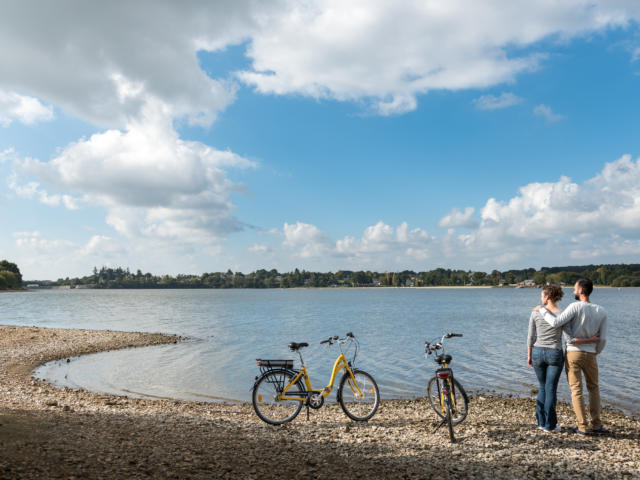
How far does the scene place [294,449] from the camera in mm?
7621

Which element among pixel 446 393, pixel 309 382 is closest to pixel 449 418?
pixel 446 393

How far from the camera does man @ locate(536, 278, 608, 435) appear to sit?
26.1 ft

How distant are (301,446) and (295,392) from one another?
165 centimetres

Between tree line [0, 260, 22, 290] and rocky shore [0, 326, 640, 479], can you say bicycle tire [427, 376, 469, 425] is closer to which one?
rocky shore [0, 326, 640, 479]

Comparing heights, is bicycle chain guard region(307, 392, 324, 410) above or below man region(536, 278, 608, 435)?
below

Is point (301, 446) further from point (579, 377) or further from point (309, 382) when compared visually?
point (579, 377)

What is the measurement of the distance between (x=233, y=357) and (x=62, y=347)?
33.7 ft

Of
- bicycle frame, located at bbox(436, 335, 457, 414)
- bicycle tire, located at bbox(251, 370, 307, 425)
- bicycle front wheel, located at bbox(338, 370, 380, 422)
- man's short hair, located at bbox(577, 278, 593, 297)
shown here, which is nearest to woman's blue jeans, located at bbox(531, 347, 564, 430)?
man's short hair, located at bbox(577, 278, 593, 297)

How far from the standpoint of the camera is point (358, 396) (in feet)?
31.8

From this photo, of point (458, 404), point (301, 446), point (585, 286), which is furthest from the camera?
point (458, 404)

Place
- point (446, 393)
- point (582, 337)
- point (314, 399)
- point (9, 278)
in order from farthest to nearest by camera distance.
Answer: point (9, 278), point (314, 399), point (446, 393), point (582, 337)

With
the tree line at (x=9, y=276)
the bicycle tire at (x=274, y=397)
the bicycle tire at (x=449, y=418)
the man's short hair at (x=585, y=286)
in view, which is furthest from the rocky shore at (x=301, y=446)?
the tree line at (x=9, y=276)

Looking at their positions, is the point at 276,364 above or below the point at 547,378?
above

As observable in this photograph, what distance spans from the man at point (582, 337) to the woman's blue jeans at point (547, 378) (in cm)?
25
